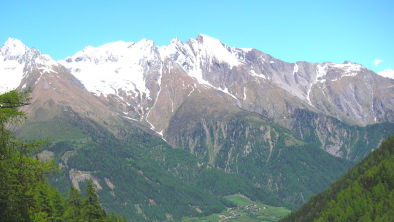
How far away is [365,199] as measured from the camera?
140 meters

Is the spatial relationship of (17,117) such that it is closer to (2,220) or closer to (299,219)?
(2,220)

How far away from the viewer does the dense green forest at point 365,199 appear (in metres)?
131

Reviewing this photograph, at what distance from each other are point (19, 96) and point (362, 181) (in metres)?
151

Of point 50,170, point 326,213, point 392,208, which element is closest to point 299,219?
point 326,213

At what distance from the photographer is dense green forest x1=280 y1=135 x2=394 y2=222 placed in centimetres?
13088

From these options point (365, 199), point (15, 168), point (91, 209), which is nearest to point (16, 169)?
point (15, 168)

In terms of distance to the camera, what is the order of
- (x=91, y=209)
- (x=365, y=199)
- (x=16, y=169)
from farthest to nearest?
(x=365, y=199)
(x=91, y=209)
(x=16, y=169)

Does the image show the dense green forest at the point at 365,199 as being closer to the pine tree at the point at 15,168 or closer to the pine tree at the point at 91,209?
the pine tree at the point at 91,209

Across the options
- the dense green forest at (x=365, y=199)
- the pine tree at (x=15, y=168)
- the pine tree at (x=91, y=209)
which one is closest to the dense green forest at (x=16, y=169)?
the pine tree at (x=15, y=168)

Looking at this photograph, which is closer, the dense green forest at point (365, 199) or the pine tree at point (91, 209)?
the pine tree at point (91, 209)

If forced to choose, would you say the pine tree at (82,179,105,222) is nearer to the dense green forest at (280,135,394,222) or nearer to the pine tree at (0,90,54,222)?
the pine tree at (0,90,54,222)

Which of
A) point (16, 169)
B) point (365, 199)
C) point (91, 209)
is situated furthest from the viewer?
point (365, 199)

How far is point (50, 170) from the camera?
28.6 m

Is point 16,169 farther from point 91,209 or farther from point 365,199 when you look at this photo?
point 365,199
